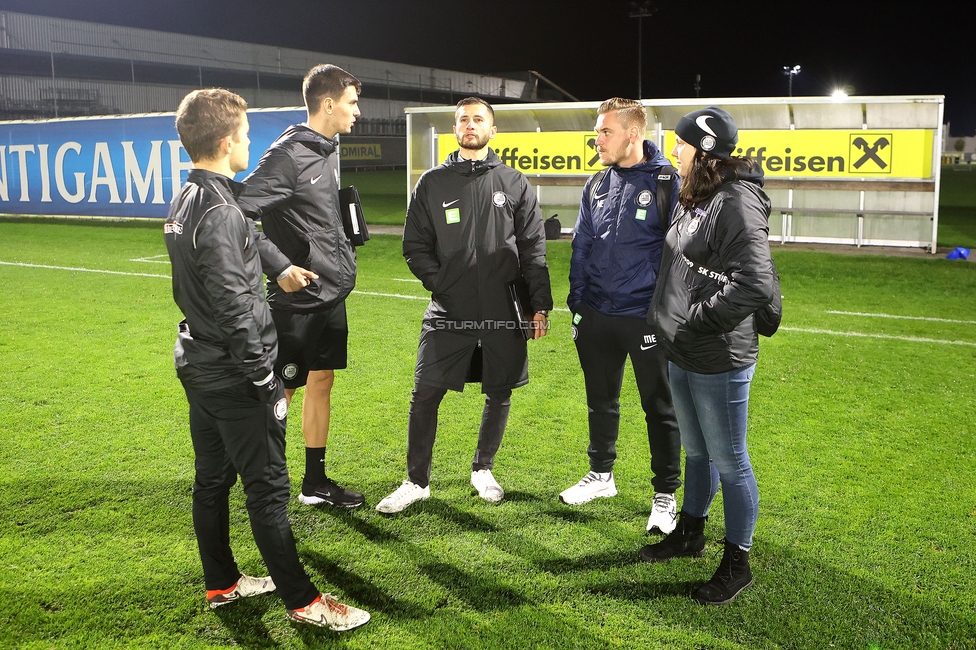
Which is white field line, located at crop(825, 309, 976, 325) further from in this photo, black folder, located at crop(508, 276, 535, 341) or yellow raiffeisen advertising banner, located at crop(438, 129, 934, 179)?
black folder, located at crop(508, 276, 535, 341)

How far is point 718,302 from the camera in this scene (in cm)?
299

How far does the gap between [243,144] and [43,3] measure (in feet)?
171

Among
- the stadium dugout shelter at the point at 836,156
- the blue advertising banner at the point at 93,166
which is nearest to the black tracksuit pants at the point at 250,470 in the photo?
the stadium dugout shelter at the point at 836,156

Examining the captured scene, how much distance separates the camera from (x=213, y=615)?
Answer: 320 centimetres

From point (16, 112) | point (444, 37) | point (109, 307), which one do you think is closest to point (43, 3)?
point (16, 112)

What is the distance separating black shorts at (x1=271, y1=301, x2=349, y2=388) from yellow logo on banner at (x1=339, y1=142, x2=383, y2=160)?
1514 inches

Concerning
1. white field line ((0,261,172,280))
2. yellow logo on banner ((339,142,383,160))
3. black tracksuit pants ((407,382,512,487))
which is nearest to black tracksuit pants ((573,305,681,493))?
black tracksuit pants ((407,382,512,487))

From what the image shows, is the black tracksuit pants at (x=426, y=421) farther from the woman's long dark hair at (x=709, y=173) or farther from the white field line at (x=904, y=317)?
the white field line at (x=904, y=317)

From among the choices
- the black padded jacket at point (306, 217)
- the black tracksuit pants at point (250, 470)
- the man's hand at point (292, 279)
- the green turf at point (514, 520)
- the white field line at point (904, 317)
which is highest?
the black padded jacket at point (306, 217)

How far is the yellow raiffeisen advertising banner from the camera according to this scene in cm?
1327

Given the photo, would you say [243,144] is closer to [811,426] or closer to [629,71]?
[811,426]

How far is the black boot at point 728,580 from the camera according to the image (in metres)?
3.27

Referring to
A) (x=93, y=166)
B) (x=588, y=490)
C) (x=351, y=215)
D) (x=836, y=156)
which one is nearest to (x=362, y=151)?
(x=93, y=166)

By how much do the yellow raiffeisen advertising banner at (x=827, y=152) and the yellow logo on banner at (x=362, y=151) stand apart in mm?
27911
